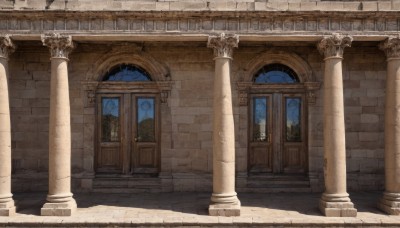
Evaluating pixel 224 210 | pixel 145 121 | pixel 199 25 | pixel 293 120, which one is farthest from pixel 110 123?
pixel 293 120

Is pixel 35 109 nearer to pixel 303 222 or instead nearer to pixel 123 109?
pixel 123 109

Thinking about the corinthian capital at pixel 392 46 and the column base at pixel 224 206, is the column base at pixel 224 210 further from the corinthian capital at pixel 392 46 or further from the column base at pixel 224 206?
the corinthian capital at pixel 392 46

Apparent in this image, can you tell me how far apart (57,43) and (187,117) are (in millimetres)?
4951

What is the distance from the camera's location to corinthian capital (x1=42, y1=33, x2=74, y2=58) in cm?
1063

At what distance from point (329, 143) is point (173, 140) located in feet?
17.3

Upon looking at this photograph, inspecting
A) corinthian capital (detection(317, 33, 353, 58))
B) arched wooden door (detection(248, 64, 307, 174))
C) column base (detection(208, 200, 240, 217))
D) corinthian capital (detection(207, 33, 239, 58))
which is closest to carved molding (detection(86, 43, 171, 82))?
corinthian capital (detection(207, 33, 239, 58))

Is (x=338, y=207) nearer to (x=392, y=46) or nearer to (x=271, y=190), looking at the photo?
(x=271, y=190)

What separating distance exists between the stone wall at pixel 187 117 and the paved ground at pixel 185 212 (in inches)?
29.8

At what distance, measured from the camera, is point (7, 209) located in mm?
10430

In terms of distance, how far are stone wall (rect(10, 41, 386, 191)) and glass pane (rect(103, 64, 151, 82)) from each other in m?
0.73

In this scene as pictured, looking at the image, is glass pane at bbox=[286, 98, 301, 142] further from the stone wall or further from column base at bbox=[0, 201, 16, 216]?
column base at bbox=[0, 201, 16, 216]

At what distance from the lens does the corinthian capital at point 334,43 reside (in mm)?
10688

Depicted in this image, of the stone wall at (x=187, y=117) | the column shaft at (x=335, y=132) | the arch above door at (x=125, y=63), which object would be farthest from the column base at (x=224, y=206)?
the arch above door at (x=125, y=63)

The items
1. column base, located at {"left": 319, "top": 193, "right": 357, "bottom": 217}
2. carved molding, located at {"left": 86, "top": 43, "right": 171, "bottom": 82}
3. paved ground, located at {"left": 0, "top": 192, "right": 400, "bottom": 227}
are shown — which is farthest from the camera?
carved molding, located at {"left": 86, "top": 43, "right": 171, "bottom": 82}
